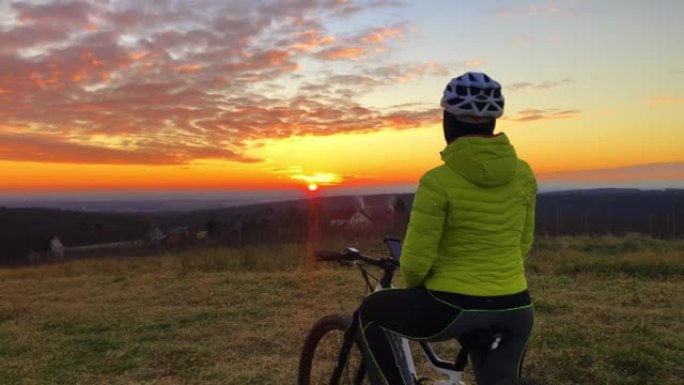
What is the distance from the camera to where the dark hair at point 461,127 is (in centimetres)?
262

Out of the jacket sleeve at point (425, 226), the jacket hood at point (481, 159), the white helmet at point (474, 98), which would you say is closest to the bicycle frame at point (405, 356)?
the jacket sleeve at point (425, 226)

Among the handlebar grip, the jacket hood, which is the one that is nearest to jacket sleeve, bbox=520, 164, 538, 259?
the jacket hood

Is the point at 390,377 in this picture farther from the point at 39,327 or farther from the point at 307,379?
the point at 39,327

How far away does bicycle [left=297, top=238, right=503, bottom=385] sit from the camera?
8.74 feet

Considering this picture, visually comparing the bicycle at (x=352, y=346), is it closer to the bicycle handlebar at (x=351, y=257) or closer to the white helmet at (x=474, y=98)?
the bicycle handlebar at (x=351, y=257)

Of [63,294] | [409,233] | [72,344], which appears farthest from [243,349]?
[63,294]

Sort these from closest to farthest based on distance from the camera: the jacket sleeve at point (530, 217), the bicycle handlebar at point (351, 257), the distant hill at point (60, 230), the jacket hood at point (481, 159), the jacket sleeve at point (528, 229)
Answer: the jacket hood at point (481, 159) → the jacket sleeve at point (530, 217) → the jacket sleeve at point (528, 229) → the bicycle handlebar at point (351, 257) → the distant hill at point (60, 230)

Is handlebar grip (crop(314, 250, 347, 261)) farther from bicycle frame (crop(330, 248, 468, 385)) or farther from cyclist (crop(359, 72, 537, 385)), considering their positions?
cyclist (crop(359, 72, 537, 385))

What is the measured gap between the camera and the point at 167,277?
485 inches

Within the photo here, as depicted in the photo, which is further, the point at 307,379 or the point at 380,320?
the point at 307,379

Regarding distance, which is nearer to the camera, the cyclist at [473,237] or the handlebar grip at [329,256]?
the cyclist at [473,237]

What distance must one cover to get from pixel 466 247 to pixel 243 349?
4.57m

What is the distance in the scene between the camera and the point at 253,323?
25.4ft

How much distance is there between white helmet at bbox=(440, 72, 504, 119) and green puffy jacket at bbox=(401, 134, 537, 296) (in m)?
0.12
